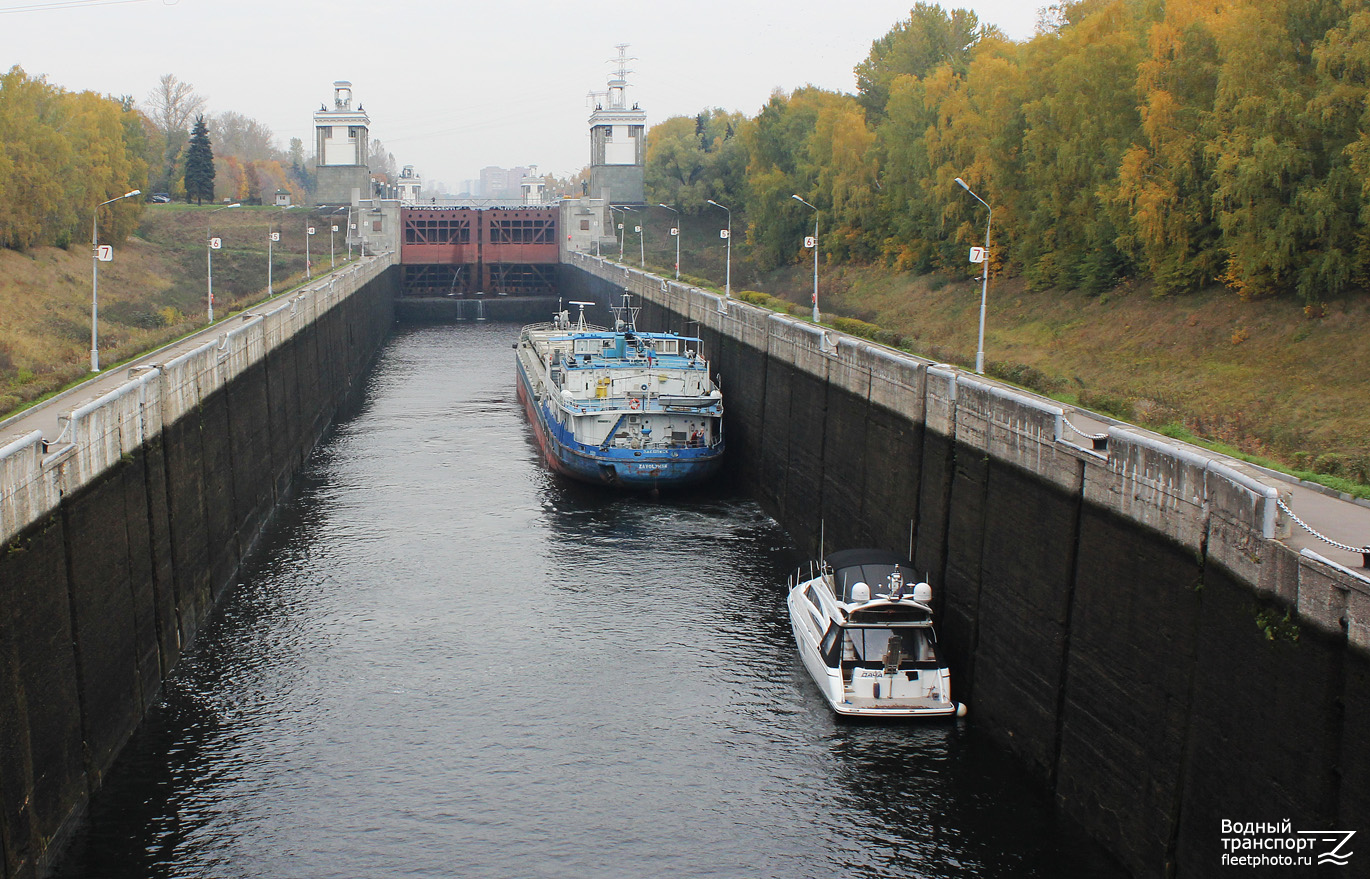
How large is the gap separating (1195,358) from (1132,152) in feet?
33.0

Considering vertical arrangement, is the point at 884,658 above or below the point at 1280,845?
below

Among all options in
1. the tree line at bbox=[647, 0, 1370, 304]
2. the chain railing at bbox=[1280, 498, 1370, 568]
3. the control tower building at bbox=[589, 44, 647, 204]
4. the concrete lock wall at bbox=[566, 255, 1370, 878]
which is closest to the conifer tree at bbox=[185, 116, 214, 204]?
the control tower building at bbox=[589, 44, 647, 204]

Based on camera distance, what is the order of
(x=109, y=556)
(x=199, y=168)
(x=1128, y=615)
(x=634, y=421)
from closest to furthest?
(x=1128, y=615), (x=109, y=556), (x=634, y=421), (x=199, y=168)

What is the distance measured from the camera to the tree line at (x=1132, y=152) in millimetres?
35188

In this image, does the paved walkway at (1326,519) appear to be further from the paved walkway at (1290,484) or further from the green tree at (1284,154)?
the green tree at (1284,154)

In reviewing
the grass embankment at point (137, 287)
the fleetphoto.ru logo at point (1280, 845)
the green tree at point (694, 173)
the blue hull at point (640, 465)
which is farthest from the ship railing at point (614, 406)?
the green tree at point (694, 173)

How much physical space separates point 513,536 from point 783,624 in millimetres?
10189

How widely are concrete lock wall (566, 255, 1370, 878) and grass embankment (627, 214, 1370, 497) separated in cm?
327

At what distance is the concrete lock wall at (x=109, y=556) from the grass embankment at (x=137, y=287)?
345 centimetres

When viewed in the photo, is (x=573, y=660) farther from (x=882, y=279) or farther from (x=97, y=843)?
(x=882, y=279)

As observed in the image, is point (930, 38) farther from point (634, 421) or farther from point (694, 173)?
point (634, 421)

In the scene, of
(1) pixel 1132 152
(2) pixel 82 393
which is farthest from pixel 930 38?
(2) pixel 82 393

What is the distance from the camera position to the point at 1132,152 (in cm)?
4431

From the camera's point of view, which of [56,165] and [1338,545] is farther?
[56,165]
